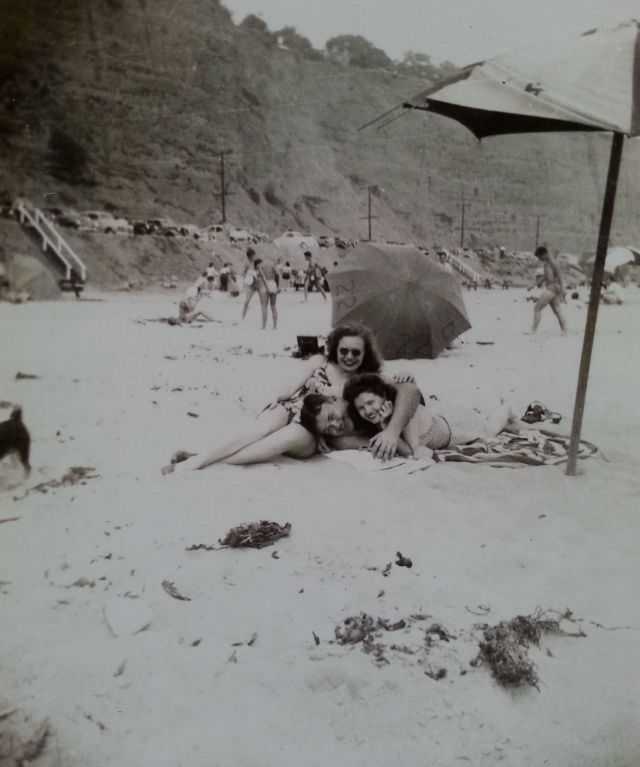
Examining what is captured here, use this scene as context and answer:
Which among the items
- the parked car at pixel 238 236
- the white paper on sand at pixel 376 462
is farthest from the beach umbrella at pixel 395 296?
the parked car at pixel 238 236

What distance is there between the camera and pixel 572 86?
8.77 ft

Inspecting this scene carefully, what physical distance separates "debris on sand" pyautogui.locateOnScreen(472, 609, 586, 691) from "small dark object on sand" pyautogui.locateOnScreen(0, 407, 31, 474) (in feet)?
8.17

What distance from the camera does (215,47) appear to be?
41.1 metres

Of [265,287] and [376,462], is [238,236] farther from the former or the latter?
Result: [376,462]

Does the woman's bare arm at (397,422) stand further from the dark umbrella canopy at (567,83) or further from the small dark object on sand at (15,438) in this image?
the small dark object on sand at (15,438)

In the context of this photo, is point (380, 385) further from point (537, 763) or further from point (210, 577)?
point (537, 763)

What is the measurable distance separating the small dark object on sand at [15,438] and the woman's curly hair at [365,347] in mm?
1836

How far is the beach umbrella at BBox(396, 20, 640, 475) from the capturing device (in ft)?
8.52

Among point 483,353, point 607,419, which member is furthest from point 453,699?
point 483,353

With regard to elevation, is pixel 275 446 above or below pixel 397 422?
below

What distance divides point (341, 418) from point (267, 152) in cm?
4542

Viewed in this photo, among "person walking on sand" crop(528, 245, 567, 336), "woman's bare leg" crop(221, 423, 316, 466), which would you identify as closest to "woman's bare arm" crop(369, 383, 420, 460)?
"woman's bare leg" crop(221, 423, 316, 466)

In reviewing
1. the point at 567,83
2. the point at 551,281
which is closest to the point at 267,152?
the point at 551,281

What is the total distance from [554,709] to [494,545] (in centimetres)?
95
